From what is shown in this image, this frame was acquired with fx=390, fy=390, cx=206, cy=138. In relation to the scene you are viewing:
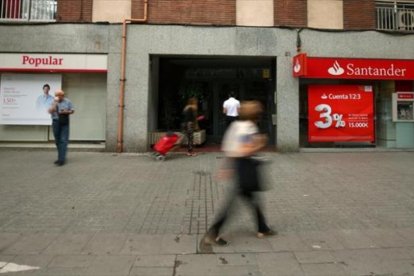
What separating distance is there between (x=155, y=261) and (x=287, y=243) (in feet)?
5.33

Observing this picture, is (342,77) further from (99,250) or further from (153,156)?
(99,250)

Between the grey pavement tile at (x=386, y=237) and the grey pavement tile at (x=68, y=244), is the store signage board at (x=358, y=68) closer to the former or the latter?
the grey pavement tile at (x=386, y=237)

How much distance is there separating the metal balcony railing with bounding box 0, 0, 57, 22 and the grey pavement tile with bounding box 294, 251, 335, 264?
1076cm

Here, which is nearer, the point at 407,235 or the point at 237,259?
the point at 237,259

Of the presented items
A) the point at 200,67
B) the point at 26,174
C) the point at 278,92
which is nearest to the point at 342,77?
the point at 278,92

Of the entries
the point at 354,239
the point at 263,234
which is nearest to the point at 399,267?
the point at 354,239

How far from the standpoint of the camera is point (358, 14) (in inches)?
482

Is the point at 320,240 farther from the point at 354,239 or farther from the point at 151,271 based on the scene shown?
the point at 151,271

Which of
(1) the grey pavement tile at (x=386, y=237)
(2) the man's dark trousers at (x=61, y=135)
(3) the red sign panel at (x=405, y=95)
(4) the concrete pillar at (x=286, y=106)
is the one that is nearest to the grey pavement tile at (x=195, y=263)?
(1) the grey pavement tile at (x=386, y=237)

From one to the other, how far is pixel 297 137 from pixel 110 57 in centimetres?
616

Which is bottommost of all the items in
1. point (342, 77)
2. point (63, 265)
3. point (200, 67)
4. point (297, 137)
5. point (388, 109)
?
point (63, 265)

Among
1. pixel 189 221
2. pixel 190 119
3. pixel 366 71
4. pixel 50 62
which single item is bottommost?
pixel 189 221

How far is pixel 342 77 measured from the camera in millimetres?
12023

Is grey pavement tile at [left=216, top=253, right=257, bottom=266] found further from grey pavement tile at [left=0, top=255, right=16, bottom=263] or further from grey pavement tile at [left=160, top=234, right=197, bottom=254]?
grey pavement tile at [left=0, top=255, right=16, bottom=263]
